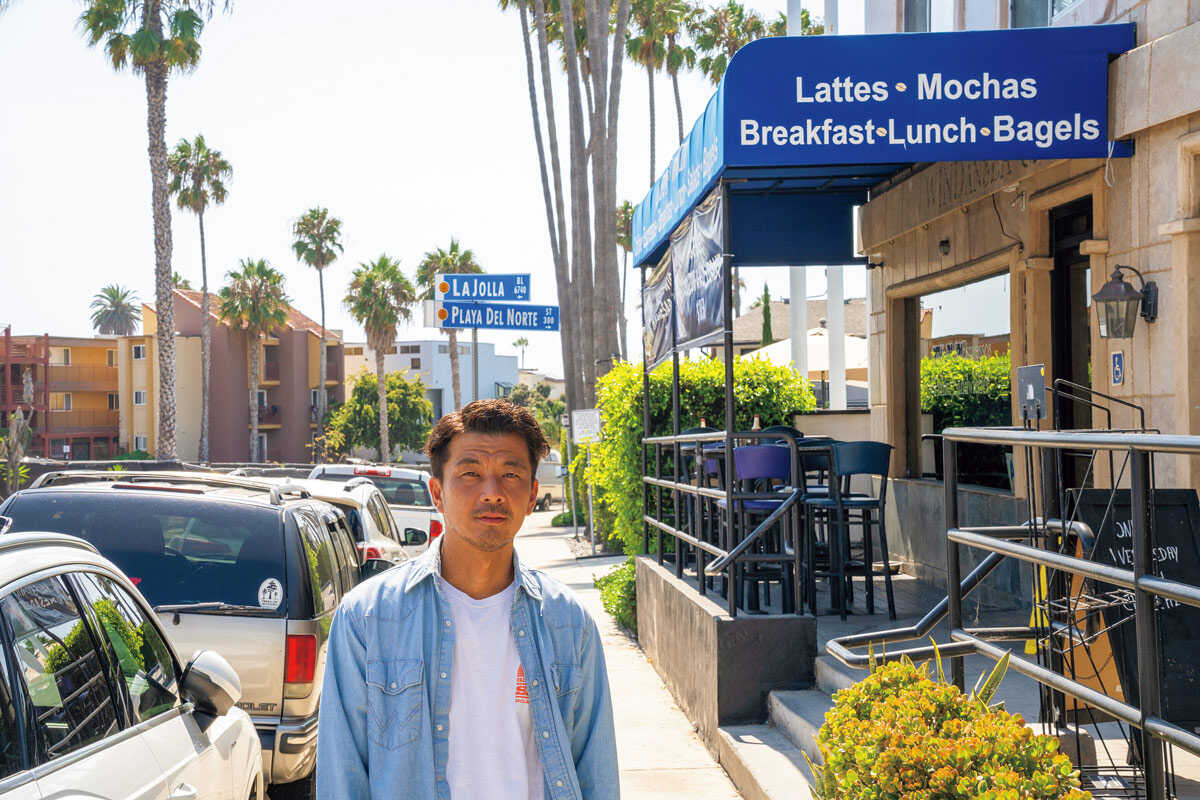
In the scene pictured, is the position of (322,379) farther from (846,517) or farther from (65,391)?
(846,517)

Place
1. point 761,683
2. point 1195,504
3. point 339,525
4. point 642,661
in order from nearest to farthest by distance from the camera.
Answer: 1. point 1195,504
2. point 761,683
3. point 339,525
4. point 642,661

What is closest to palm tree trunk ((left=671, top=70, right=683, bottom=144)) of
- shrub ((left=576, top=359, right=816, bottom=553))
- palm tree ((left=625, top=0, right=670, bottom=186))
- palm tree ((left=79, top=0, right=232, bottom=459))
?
palm tree ((left=625, top=0, right=670, bottom=186))

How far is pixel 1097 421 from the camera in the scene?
7.75 m

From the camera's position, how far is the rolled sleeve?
258 cm

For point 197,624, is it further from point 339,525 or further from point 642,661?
point 642,661

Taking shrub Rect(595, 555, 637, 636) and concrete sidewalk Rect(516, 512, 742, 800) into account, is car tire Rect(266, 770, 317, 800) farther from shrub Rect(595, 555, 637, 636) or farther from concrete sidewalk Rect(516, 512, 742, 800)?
shrub Rect(595, 555, 637, 636)

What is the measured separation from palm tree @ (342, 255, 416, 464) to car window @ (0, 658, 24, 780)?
210 ft

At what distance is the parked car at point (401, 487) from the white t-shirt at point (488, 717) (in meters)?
13.9

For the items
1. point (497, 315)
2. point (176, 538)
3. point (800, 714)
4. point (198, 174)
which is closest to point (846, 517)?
point (800, 714)

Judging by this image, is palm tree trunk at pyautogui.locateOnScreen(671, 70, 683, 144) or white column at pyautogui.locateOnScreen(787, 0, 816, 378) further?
palm tree trunk at pyautogui.locateOnScreen(671, 70, 683, 144)

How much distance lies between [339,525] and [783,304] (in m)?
57.5

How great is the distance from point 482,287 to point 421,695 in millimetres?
19458

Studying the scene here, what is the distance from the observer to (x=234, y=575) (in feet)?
21.0

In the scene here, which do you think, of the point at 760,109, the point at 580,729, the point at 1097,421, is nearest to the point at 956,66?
the point at 760,109
